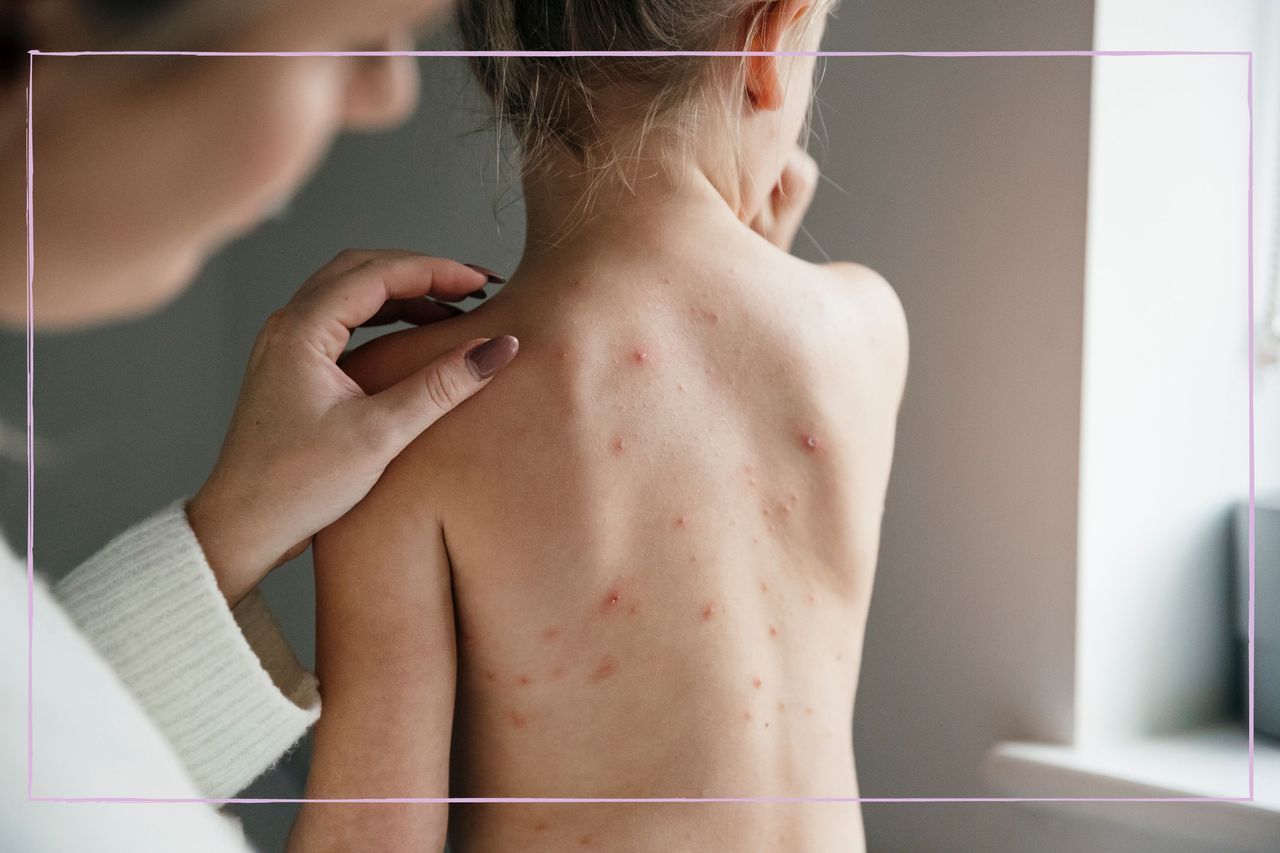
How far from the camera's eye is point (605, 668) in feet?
1.72

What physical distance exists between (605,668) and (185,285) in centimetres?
30

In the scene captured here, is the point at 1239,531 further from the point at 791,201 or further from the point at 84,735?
the point at 84,735

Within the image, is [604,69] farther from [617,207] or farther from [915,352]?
[915,352]

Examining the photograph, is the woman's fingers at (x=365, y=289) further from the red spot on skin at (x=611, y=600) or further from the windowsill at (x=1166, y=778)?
the windowsill at (x=1166, y=778)

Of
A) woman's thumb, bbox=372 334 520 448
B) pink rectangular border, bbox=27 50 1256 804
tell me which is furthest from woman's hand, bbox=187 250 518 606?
pink rectangular border, bbox=27 50 1256 804

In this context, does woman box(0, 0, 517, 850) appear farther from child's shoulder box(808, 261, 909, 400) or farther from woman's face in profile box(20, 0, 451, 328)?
child's shoulder box(808, 261, 909, 400)

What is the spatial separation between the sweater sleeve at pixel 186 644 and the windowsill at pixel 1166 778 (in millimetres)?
405

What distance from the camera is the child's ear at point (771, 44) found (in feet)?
1.69

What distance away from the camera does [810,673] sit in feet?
1.81

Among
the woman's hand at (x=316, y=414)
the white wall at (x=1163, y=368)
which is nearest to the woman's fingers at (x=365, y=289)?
the woman's hand at (x=316, y=414)

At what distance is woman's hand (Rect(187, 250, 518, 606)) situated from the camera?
0.50 meters

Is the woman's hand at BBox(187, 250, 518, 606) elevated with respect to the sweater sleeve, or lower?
elevated

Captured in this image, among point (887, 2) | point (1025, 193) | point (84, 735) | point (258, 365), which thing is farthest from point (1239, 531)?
point (84, 735)

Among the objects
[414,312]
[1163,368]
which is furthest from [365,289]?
[1163,368]
